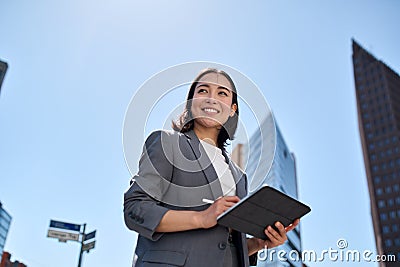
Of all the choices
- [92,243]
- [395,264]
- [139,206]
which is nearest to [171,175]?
[139,206]

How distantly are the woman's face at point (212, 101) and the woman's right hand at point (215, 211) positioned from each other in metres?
0.56

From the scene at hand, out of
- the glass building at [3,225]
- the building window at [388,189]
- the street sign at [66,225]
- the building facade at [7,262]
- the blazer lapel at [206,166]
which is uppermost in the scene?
the building window at [388,189]

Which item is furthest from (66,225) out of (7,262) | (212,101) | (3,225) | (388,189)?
(388,189)

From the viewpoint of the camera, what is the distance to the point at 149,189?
1.59 metres

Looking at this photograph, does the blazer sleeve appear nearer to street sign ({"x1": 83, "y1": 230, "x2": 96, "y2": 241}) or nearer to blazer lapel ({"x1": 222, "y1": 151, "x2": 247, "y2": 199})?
blazer lapel ({"x1": 222, "y1": 151, "x2": 247, "y2": 199})

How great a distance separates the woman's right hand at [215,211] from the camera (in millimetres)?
1449

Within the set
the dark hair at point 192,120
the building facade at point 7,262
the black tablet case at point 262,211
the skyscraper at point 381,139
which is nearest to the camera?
the black tablet case at point 262,211

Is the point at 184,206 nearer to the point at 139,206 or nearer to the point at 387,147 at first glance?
the point at 139,206

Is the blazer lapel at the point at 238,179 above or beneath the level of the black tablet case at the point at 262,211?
above

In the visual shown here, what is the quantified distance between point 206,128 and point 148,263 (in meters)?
0.76

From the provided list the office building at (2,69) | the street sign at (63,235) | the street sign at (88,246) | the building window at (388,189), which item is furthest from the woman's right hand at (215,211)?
the building window at (388,189)

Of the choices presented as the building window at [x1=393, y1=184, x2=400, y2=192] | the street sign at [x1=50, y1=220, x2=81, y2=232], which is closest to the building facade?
the street sign at [x1=50, y1=220, x2=81, y2=232]

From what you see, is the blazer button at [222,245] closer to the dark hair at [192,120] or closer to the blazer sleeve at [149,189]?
the blazer sleeve at [149,189]

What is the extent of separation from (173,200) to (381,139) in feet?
352
